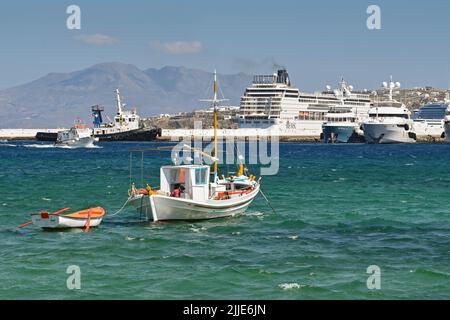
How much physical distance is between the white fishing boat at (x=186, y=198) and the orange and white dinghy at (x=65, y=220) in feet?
8.59

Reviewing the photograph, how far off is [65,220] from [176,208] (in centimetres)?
530

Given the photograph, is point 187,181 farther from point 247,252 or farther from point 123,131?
point 123,131

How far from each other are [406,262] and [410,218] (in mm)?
13177

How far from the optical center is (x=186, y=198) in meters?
37.8

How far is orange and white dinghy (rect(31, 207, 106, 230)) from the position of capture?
34.8m

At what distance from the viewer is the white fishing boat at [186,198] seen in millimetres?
36750

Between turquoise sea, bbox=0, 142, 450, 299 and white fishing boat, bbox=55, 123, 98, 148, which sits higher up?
turquoise sea, bbox=0, 142, 450, 299

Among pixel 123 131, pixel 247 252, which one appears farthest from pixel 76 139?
pixel 247 252
